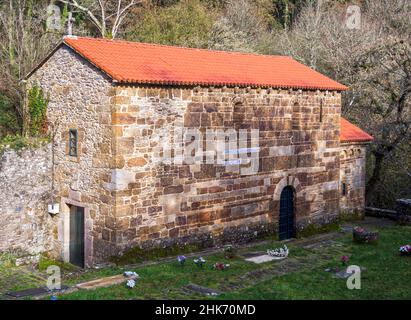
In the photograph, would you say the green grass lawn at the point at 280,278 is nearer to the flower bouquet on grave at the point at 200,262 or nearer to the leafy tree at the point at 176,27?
the flower bouquet on grave at the point at 200,262

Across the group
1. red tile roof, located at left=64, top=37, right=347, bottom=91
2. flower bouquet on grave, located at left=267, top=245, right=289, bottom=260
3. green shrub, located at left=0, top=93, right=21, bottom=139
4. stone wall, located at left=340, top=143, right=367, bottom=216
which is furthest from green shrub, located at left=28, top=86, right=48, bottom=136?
stone wall, located at left=340, top=143, right=367, bottom=216

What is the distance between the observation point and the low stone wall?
1510 centimetres

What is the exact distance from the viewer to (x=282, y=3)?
42.5m

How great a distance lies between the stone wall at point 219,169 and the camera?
13.8 meters

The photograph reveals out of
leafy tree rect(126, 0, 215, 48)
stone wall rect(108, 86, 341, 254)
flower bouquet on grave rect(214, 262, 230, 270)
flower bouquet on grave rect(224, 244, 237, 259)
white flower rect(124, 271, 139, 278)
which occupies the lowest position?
flower bouquet on grave rect(224, 244, 237, 259)

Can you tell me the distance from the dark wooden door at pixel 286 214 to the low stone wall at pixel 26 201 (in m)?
7.53

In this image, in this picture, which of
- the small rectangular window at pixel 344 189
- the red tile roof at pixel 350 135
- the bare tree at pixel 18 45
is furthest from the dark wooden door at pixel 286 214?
the bare tree at pixel 18 45

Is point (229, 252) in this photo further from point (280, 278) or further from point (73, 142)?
point (73, 142)

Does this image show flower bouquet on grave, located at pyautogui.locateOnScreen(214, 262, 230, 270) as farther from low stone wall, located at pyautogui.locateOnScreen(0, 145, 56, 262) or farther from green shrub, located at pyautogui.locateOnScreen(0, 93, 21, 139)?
green shrub, located at pyautogui.locateOnScreen(0, 93, 21, 139)

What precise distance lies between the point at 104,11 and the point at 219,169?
61.1 ft

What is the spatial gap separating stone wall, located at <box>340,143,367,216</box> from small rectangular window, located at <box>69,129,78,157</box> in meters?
11.1

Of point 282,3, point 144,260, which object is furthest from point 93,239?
point 282,3

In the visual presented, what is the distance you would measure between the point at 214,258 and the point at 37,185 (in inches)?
A: 224
